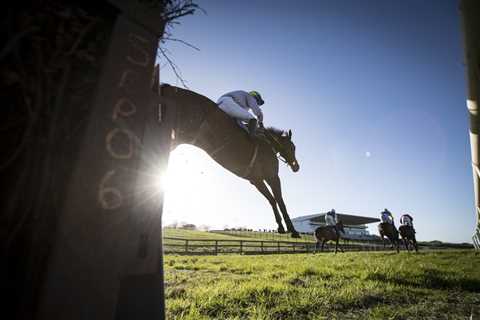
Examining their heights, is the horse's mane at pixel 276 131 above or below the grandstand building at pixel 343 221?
above

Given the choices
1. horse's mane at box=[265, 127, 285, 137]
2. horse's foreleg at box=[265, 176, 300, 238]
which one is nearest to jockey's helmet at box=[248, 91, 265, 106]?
horse's mane at box=[265, 127, 285, 137]

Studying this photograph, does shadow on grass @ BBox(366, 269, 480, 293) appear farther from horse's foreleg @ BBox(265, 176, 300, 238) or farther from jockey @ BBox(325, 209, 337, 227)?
jockey @ BBox(325, 209, 337, 227)

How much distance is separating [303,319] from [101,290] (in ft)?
8.36

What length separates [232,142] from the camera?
3467 millimetres

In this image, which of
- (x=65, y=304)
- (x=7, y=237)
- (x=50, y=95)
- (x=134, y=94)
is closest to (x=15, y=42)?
(x=50, y=95)

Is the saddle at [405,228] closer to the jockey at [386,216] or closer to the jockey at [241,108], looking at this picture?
the jockey at [386,216]

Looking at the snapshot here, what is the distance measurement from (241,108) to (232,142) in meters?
0.65

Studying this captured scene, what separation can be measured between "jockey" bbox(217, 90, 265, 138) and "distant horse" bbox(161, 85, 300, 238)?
0.55 feet

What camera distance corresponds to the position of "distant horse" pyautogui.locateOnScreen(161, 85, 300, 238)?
10.0 feet

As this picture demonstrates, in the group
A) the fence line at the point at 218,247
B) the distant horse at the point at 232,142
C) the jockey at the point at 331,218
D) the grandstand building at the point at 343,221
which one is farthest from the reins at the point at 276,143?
the grandstand building at the point at 343,221

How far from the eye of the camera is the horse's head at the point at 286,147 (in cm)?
437

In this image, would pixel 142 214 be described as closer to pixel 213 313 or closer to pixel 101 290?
pixel 101 290

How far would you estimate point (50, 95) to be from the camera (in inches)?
30.6

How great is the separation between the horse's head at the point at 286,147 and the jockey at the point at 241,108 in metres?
0.47
